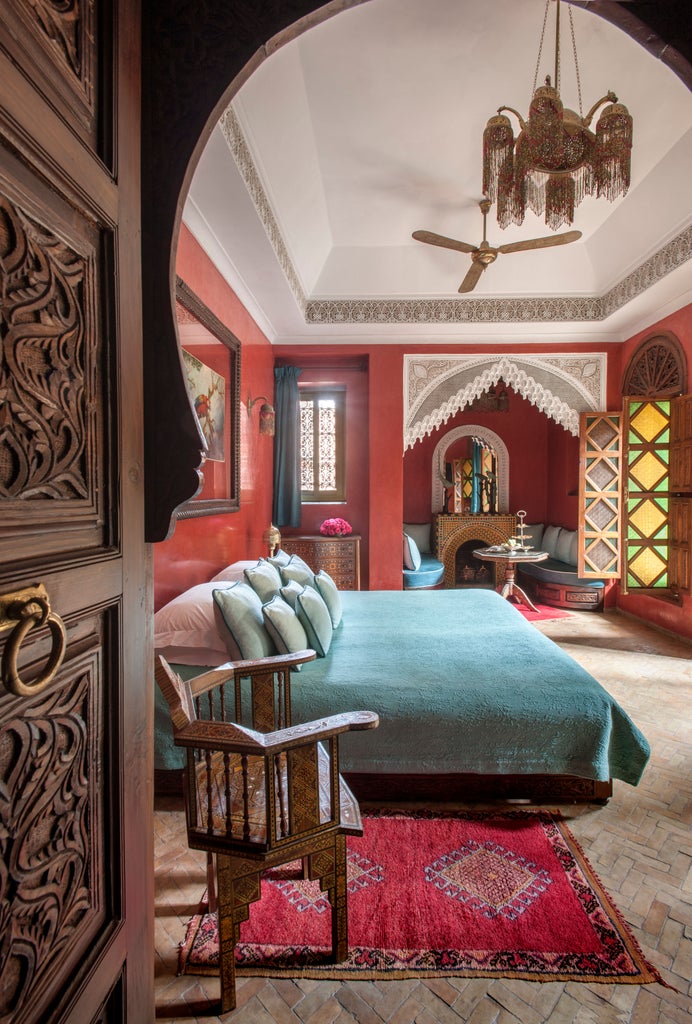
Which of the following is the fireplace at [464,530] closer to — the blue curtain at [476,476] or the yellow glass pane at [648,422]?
the blue curtain at [476,476]

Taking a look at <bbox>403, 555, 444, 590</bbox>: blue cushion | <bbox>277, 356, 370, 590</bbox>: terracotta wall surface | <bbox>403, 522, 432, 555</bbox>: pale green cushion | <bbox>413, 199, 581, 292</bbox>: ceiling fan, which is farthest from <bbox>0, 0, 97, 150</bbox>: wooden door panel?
<bbox>403, 522, 432, 555</bbox>: pale green cushion

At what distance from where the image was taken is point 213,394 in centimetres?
344

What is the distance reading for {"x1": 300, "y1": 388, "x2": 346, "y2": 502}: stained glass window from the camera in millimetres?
6375

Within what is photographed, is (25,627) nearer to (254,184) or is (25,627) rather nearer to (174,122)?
(174,122)

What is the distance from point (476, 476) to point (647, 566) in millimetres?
3201

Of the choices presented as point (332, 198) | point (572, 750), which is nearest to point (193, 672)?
point (572, 750)

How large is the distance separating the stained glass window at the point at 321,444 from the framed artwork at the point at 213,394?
231 cm

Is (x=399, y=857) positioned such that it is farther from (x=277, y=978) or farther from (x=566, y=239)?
(x=566, y=239)

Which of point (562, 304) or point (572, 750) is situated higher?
point (562, 304)

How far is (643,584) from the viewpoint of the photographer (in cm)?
537

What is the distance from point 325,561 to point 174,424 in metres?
4.84

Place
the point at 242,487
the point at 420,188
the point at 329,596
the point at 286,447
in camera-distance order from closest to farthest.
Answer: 1. the point at 329,596
2. the point at 420,188
3. the point at 242,487
4. the point at 286,447

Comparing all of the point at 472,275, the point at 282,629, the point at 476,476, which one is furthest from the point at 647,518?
the point at 282,629

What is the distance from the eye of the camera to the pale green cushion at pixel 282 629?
229cm
